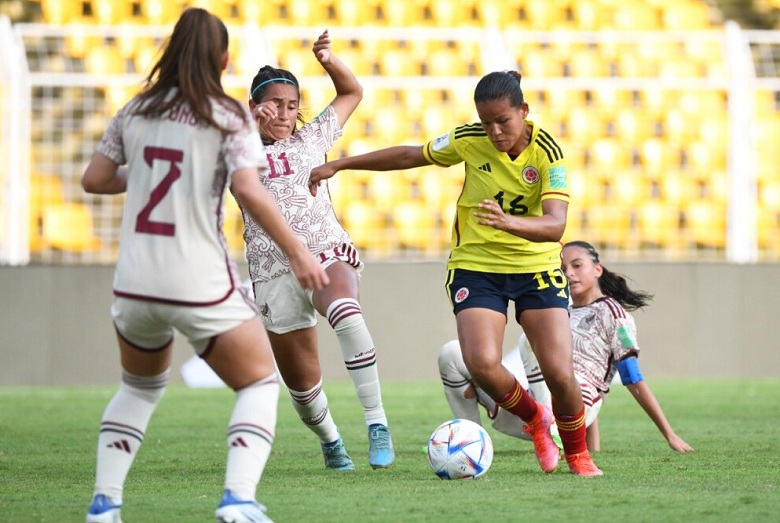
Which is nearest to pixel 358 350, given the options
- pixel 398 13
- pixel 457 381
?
pixel 457 381

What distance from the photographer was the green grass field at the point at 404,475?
14.3 feet

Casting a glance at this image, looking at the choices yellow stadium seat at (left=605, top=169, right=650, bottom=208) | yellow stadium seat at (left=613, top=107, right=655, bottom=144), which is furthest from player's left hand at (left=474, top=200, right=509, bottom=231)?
yellow stadium seat at (left=613, top=107, right=655, bottom=144)

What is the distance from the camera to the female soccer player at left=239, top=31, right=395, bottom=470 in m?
5.96

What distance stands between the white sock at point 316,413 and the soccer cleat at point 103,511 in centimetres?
208

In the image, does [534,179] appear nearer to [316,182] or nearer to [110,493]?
[316,182]

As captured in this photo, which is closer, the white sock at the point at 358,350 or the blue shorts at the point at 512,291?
the blue shorts at the point at 512,291

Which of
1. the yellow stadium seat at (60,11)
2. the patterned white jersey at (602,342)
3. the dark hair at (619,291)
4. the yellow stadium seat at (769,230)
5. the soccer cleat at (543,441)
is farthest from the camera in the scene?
the yellow stadium seat at (60,11)

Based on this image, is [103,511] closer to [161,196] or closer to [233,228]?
[161,196]

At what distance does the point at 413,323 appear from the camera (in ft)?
43.6

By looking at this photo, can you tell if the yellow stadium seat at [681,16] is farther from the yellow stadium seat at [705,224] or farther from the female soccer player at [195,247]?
the female soccer player at [195,247]

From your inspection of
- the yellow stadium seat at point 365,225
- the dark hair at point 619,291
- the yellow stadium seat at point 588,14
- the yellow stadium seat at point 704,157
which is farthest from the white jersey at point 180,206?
the yellow stadium seat at point 588,14

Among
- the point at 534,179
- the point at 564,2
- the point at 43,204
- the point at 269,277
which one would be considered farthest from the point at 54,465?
the point at 564,2

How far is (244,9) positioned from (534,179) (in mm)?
12342

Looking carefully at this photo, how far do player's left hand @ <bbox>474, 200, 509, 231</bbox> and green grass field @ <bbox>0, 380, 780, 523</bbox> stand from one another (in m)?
1.02
